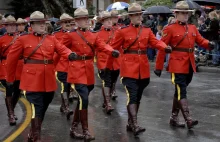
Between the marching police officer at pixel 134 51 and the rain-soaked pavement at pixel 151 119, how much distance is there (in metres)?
0.49

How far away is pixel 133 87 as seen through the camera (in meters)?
9.21

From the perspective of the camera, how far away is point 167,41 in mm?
9711

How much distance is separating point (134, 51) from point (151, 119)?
1760 mm

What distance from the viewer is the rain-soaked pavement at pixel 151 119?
895 cm

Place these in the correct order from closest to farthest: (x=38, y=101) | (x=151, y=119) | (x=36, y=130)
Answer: (x=36, y=130) → (x=38, y=101) → (x=151, y=119)

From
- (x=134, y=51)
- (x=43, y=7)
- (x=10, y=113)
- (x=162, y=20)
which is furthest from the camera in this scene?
(x=43, y=7)

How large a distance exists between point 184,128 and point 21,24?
4.65 metres

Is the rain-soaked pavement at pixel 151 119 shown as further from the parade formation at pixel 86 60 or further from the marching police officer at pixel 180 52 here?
the marching police officer at pixel 180 52

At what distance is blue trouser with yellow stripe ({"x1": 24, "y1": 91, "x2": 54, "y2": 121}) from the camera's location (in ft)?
26.9

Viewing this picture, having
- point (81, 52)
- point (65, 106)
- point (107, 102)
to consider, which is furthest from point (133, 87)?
point (65, 106)

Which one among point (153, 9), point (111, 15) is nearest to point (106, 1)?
point (153, 9)

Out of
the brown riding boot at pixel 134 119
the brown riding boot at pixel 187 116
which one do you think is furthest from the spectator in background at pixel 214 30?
the brown riding boot at pixel 134 119

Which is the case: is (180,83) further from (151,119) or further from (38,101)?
(38,101)

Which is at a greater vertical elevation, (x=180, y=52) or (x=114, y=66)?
(x=180, y=52)
